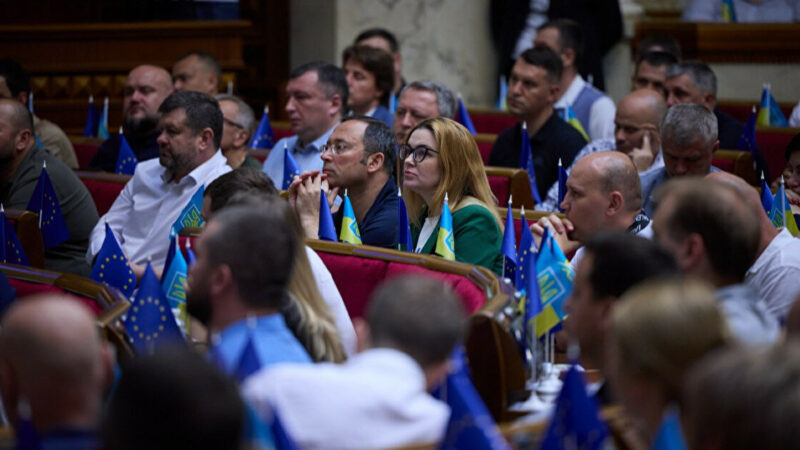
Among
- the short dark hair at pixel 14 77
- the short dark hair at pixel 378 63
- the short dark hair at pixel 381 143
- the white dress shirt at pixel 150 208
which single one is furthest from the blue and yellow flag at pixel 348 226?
the short dark hair at pixel 14 77

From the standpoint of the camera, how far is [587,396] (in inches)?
97.3

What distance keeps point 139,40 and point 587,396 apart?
8.81 meters

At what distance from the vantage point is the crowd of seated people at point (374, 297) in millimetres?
2006

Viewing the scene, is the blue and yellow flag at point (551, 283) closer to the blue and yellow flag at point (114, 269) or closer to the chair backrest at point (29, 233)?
the blue and yellow flag at point (114, 269)

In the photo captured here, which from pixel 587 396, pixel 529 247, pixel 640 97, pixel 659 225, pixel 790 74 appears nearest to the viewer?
pixel 587 396

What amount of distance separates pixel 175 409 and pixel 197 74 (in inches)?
271

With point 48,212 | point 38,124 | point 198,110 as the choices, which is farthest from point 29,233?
point 38,124

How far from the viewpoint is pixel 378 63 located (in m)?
8.16

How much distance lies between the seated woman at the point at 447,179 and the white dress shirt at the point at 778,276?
1.20m

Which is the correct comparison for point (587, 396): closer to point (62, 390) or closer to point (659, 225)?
point (659, 225)

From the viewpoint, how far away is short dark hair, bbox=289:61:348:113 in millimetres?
7223

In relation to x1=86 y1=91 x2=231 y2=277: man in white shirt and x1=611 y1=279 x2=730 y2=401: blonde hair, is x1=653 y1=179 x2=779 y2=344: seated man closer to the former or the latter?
x1=611 y1=279 x2=730 y2=401: blonde hair

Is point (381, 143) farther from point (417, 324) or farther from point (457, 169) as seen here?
point (417, 324)

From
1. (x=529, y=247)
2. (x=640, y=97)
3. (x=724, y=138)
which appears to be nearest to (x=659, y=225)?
(x=529, y=247)
